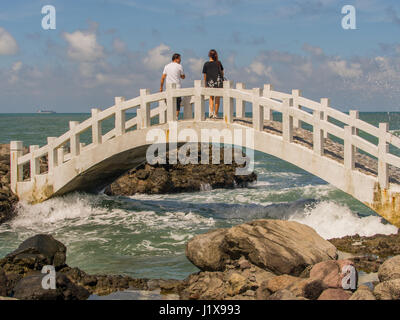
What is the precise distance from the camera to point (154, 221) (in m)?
15.2

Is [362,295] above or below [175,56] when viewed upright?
below

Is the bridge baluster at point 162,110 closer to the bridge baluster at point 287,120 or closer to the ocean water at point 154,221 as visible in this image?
the ocean water at point 154,221

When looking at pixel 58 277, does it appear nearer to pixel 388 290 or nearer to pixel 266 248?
pixel 266 248

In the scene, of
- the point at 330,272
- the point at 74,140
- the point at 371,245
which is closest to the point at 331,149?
the point at 371,245

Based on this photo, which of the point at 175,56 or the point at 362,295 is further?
the point at 175,56

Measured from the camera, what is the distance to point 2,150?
1817cm

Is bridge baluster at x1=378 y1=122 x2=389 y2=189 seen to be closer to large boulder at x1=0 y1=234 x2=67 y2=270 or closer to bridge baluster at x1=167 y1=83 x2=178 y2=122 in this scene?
bridge baluster at x1=167 y1=83 x2=178 y2=122

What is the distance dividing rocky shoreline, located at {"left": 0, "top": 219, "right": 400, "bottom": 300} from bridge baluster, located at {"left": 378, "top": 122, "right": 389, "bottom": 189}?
1910mm

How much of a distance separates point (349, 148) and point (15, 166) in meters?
9.00

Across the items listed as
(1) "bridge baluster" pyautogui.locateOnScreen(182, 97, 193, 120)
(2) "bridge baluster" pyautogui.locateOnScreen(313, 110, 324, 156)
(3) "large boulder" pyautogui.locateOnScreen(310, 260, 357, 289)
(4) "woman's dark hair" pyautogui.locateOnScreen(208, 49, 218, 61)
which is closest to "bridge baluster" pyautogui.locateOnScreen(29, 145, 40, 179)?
(1) "bridge baluster" pyautogui.locateOnScreen(182, 97, 193, 120)

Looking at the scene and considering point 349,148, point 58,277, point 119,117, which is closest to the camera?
point 58,277

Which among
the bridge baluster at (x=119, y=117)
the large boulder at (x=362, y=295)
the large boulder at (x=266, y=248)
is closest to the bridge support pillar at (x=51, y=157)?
the bridge baluster at (x=119, y=117)

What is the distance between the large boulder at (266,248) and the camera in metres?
8.91
